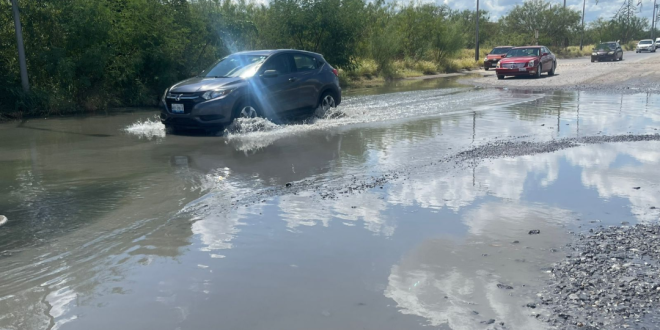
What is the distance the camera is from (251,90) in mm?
12383

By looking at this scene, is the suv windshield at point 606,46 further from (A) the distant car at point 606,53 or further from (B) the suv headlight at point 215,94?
(B) the suv headlight at point 215,94

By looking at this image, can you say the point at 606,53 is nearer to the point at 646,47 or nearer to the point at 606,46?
the point at 606,46

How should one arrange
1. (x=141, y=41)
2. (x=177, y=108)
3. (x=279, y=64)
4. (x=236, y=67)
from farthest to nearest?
(x=141, y=41) → (x=279, y=64) → (x=236, y=67) → (x=177, y=108)

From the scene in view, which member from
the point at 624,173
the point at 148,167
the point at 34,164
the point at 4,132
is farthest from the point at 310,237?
the point at 4,132

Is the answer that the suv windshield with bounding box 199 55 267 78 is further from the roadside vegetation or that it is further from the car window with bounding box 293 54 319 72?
the roadside vegetation

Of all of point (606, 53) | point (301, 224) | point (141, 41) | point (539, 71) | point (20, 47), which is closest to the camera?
point (301, 224)

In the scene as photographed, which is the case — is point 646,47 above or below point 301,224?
above

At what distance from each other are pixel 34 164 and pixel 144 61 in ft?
31.4

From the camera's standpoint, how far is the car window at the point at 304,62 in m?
13.7

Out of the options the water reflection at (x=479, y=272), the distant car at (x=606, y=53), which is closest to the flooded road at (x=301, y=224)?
the water reflection at (x=479, y=272)

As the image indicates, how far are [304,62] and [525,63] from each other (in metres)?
17.3

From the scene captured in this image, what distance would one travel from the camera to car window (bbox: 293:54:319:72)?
44.8 ft

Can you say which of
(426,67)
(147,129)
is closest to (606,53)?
(426,67)

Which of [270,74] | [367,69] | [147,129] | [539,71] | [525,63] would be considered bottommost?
[147,129]
